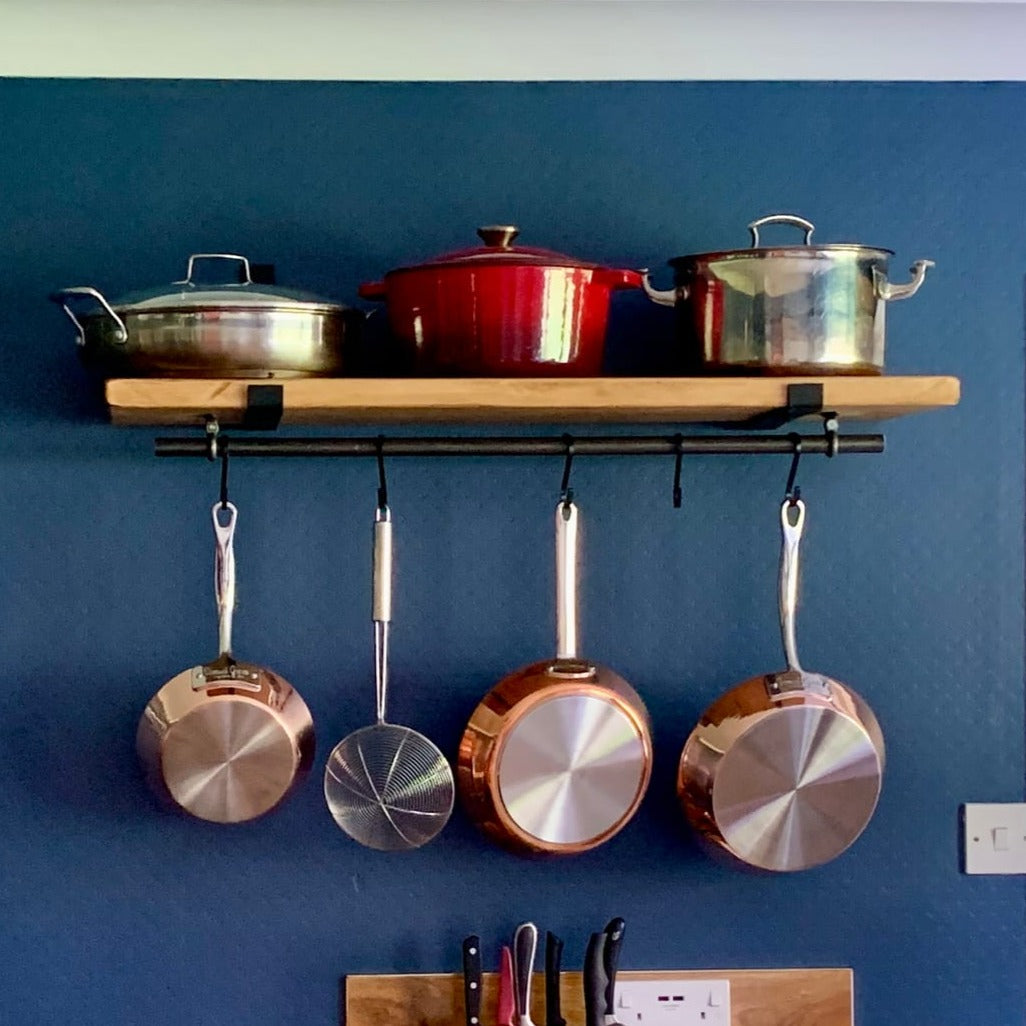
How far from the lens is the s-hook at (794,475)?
1351 millimetres

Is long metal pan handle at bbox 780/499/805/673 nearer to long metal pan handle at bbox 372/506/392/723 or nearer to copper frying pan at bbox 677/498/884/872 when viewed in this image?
copper frying pan at bbox 677/498/884/872

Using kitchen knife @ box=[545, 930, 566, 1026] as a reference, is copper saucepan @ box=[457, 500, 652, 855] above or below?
above

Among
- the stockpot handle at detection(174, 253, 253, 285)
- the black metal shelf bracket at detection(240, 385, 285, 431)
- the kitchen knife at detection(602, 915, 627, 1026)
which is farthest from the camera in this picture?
the kitchen knife at detection(602, 915, 627, 1026)

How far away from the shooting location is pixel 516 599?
143 centimetres

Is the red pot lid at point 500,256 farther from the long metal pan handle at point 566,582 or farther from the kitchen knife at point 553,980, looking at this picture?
the kitchen knife at point 553,980

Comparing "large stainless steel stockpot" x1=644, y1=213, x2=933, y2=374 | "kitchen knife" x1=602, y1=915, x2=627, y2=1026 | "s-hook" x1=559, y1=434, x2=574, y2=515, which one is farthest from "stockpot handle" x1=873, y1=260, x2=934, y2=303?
"kitchen knife" x1=602, y1=915, x2=627, y2=1026

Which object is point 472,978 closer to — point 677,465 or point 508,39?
point 677,465

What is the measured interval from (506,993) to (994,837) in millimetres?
574

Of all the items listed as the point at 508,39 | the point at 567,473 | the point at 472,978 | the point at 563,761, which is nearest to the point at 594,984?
the point at 472,978

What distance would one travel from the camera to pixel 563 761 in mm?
1335

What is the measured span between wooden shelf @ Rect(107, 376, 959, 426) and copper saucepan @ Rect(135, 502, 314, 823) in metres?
0.22

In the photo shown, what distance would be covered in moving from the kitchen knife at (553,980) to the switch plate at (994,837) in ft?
1.56

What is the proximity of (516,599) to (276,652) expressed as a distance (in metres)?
0.27

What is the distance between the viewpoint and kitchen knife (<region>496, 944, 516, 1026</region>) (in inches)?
54.0
